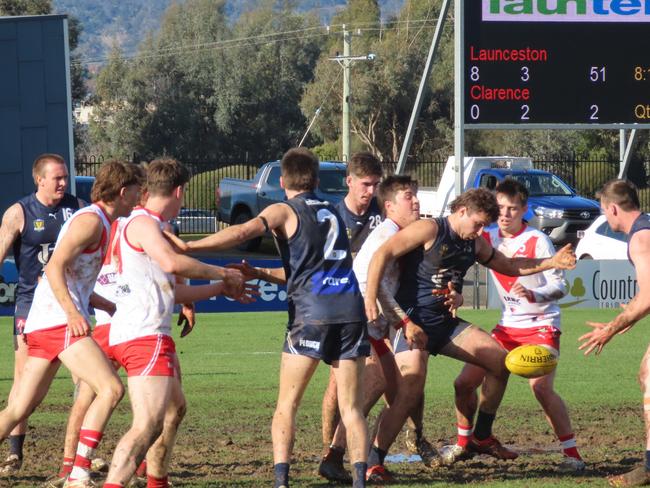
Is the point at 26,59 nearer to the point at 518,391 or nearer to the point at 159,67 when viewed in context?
the point at 518,391

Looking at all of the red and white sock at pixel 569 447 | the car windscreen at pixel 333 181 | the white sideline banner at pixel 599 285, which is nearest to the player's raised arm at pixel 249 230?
the red and white sock at pixel 569 447

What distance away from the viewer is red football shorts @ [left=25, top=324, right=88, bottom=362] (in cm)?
709

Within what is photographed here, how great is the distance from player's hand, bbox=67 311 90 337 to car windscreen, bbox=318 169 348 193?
71.2 ft

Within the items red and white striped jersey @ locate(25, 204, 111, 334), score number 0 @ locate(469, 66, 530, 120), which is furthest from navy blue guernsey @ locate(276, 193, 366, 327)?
score number 0 @ locate(469, 66, 530, 120)

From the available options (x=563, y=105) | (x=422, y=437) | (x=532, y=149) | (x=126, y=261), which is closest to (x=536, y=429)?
(x=422, y=437)

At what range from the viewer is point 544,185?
3072cm

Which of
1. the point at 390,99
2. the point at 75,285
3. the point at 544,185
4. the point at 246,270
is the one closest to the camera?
the point at 75,285

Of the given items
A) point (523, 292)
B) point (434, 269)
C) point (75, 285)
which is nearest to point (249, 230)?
point (75, 285)

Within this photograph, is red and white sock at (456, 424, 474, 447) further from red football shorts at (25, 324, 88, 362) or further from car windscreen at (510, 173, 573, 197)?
car windscreen at (510, 173, 573, 197)

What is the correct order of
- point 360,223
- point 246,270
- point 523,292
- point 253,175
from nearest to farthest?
1. point 246,270
2. point 523,292
3. point 360,223
4. point 253,175

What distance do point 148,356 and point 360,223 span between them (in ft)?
9.61

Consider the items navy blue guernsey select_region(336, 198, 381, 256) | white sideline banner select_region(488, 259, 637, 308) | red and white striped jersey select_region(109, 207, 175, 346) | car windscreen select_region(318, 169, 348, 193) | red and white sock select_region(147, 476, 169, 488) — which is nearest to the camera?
red and white striped jersey select_region(109, 207, 175, 346)

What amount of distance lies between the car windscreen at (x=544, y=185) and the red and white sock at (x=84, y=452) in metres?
24.1

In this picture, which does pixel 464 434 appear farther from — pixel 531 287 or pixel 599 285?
pixel 599 285
